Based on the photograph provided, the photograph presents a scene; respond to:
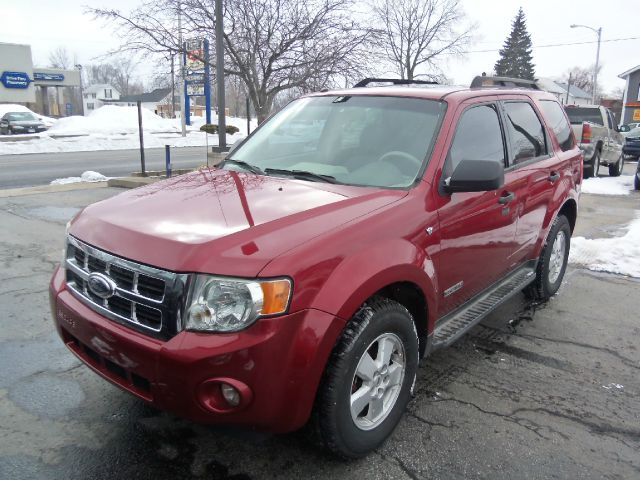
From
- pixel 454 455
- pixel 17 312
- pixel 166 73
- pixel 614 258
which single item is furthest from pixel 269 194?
pixel 166 73

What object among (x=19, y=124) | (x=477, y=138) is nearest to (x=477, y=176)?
(x=477, y=138)

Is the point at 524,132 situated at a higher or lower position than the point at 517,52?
lower

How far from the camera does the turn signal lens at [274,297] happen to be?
6.88ft

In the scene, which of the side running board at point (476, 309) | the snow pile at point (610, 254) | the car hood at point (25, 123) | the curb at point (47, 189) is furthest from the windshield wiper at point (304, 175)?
the car hood at point (25, 123)

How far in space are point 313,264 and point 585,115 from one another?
1606 cm

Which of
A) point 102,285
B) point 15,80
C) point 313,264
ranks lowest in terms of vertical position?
point 102,285

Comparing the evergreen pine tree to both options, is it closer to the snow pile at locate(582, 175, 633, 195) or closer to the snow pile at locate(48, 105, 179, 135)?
the snow pile at locate(48, 105, 179, 135)

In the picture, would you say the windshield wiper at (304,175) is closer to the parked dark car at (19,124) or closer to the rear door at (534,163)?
the rear door at (534,163)

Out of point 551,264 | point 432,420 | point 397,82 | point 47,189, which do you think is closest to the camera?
point 432,420

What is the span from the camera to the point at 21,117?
3456cm

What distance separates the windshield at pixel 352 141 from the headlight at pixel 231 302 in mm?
1172

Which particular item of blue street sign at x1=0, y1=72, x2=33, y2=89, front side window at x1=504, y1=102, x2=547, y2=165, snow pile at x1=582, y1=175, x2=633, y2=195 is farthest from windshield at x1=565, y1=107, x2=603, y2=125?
blue street sign at x1=0, y1=72, x2=33, y2=89

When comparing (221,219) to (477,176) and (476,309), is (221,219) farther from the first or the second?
(476,309)

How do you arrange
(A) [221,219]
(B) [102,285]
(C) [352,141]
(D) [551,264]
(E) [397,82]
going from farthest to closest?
(D) [551,264] → (E) [397,82] → (C) [352,141] → (A) [221,219] → (B) [102,285]
